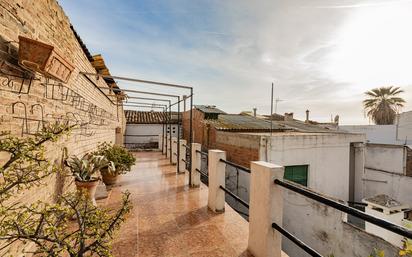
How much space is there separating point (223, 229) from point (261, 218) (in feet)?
3.02

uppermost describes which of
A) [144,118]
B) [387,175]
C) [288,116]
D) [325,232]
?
[288,116]

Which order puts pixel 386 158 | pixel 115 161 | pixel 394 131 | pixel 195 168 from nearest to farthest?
pixel 195 168 → pixel 115 161 → pixel 386 158 → pixel 394 131

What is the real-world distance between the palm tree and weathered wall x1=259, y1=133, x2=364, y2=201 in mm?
12815

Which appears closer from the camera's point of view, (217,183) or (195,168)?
(217,183)

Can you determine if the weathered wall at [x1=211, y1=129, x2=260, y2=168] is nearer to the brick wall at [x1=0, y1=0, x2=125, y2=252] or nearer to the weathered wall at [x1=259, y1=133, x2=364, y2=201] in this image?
the weathered wall at [x1=259, y1=133, x2=364, y2=201]

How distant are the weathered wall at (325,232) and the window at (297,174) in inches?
97.3

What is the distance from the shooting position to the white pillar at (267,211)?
2160mm

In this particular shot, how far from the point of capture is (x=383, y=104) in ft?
68.6

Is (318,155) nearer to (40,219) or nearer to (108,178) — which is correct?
(108,178)

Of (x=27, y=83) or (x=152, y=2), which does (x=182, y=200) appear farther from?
(x=152, y=2)

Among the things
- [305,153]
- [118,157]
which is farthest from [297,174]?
[118,157]

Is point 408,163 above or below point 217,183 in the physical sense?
below

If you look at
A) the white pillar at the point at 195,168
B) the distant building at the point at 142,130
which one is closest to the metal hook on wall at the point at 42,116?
the white pillar at the point at 195,168

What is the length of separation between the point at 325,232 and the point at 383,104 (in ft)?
69.0
